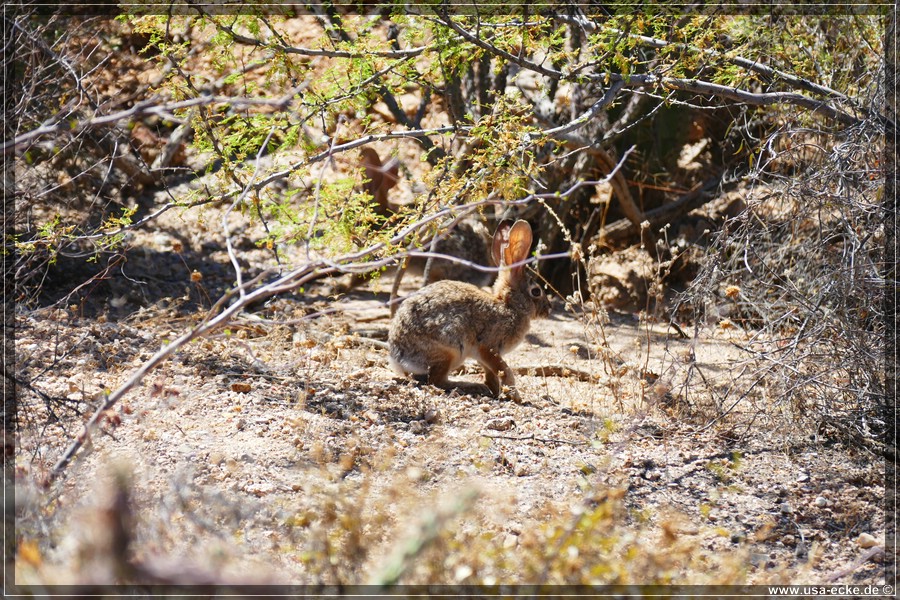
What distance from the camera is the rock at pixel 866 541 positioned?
14.1 ft

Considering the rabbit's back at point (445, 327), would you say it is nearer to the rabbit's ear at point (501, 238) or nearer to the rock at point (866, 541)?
the rabbit's ear at point (501, 238)

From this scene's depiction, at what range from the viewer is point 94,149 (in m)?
9.31

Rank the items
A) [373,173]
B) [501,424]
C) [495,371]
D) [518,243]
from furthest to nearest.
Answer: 1. [373,173]
2. [518,243]
3. [495,371]
4. [501,424]

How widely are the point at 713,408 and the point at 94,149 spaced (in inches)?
288

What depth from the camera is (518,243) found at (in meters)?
6.76

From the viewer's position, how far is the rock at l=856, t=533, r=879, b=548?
14.1 feet

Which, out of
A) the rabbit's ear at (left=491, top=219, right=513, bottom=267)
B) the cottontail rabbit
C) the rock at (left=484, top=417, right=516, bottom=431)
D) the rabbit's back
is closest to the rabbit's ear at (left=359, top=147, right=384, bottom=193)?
the rabbit's ear at (left=491, top=219, right=513, bottom=267)

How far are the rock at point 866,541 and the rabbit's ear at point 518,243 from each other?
10.6ft

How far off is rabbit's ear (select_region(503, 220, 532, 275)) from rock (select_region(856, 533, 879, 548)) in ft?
10.6

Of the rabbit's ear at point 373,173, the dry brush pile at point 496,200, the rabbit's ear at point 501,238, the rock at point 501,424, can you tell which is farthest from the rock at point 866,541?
the rabbit's ear at point 373,173

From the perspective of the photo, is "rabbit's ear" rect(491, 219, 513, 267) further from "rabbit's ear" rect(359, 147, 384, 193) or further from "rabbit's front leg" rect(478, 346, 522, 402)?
"rabbit's ear" rect(359, 147, 384, 193)

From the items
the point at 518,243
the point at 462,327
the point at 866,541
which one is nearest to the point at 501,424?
the point at 462,327

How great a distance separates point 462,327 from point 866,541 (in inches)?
127

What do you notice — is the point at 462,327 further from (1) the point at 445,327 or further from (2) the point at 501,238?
(2) the point at 501,238
